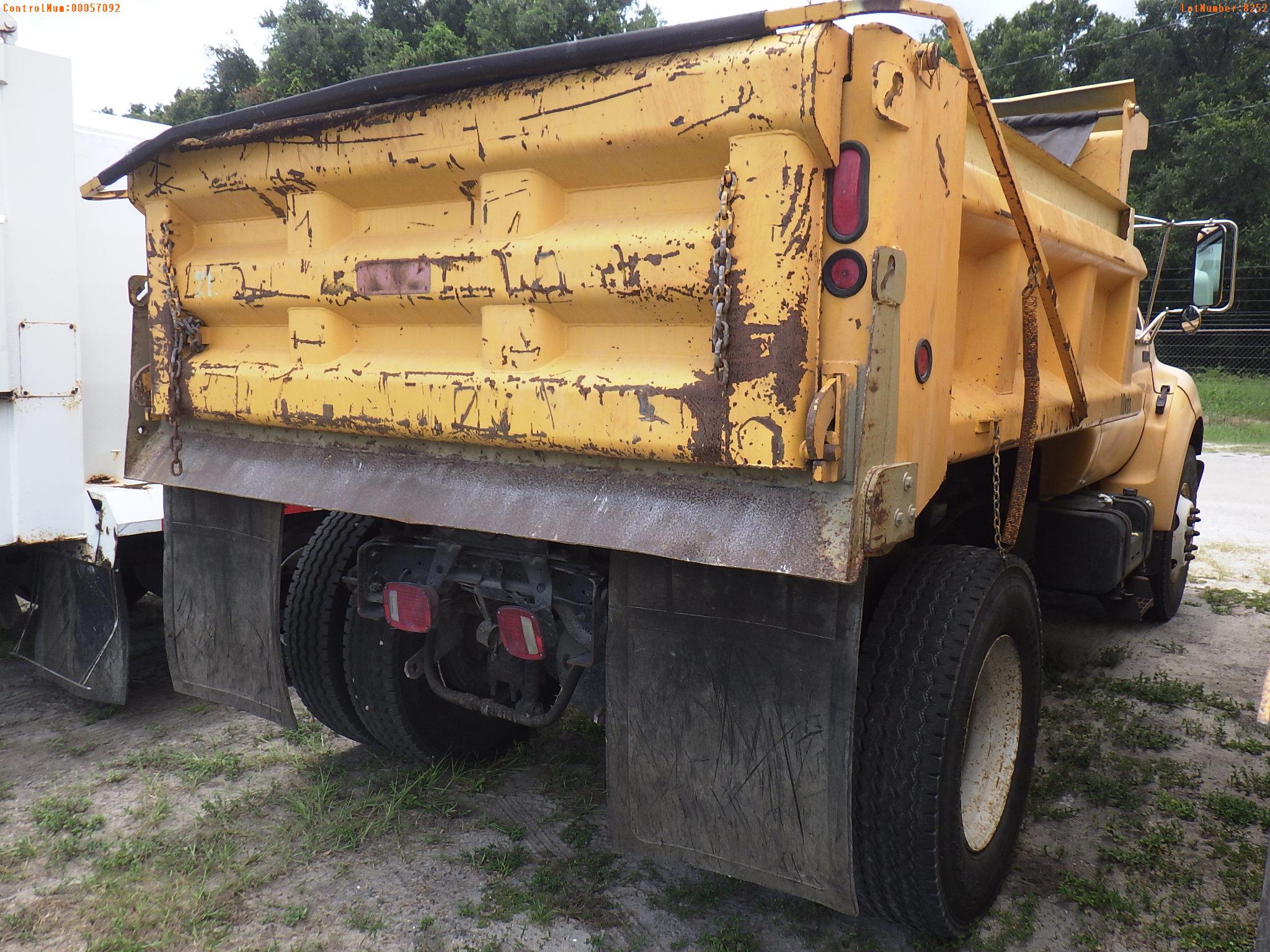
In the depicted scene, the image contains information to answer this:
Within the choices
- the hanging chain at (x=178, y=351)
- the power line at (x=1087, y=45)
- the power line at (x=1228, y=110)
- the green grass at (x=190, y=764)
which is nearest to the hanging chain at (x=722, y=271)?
the hanging chain at (x=178, y=351)

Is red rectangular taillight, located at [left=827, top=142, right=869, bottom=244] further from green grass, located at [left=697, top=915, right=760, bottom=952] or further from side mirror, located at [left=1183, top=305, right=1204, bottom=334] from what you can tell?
side mirror, located at [left=1183, top=305, right=1204, bottom=334]

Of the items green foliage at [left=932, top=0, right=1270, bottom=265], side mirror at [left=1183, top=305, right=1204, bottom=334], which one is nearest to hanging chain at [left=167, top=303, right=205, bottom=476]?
side mirror at [left=1183, top=305, right=1204, bottom=334]

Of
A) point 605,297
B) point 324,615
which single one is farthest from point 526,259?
point 324,615

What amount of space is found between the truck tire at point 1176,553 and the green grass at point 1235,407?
37.0 ft

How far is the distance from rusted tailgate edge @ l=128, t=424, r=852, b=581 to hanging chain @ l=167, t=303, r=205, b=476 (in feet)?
0.21

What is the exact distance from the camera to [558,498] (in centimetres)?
222

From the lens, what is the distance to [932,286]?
209 centimetres

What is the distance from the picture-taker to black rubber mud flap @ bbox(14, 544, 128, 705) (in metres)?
3.75

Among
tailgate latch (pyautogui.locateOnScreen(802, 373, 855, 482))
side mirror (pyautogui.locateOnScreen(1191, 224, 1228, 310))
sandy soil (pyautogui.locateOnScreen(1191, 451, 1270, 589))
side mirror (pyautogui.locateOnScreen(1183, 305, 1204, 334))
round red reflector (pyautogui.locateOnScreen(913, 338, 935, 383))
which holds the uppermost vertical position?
side mirror (pyautogui.locateOnScreen(1191, 224, 1228, 310))

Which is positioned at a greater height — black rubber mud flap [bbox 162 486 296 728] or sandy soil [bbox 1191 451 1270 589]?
black rubber mud flap [bbox 162 486 296 728]

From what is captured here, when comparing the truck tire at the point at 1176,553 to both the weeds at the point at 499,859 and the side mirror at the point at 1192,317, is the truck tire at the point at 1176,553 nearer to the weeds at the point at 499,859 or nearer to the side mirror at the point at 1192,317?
the side mirror at the point at 1192,317

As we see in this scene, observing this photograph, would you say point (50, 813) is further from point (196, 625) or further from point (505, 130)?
point (505, 130)

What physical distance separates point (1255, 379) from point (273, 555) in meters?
22.2

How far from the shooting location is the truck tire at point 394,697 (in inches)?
124
